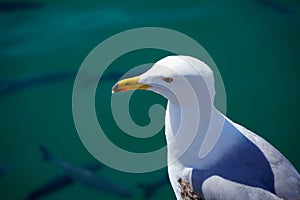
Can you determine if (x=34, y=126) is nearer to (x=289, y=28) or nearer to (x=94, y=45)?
(x=94, y=45)

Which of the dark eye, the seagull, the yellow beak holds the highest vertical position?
the dark eye

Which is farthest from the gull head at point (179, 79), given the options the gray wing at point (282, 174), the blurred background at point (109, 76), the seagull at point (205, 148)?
the blurred background at point (109, 76)

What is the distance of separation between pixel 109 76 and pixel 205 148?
837mm

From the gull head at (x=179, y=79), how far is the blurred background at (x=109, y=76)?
708 mm

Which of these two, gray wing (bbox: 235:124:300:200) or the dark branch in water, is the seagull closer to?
gray wing (bbox: 235:124:300:200)

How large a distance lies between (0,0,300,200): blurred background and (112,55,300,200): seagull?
608 millimetres

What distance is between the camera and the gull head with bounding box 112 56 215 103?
101 cm

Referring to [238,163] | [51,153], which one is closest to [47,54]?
[51,153]

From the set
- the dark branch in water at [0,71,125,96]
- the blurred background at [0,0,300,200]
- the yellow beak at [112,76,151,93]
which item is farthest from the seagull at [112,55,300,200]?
the dark branch in water at [0,71,125,96]

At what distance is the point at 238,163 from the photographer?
3.47 feet

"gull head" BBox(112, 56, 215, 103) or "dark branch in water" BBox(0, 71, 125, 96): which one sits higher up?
"gull head" BBox(112, 56, 215, 103)

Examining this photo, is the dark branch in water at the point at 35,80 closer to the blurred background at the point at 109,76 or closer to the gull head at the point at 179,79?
the blurred background at the point at 109,76

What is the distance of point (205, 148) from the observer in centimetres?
110

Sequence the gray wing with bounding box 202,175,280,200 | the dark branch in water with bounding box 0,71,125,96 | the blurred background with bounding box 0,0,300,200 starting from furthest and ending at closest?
the dark branch in water with bounding box 0,71,125,96, the blurred background with bounding box 0,0,300,200, the gray wing with bounding box 202,175,280,200
